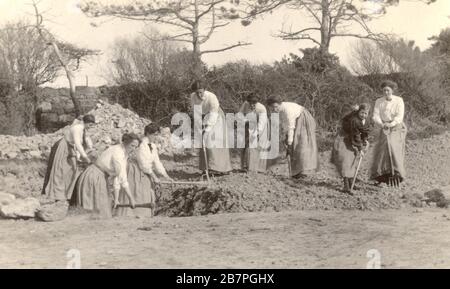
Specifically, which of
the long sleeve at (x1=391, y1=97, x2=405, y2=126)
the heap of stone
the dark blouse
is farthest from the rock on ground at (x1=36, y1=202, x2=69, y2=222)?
the heap of stone

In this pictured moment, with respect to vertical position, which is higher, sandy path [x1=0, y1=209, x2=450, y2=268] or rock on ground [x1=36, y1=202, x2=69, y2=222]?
rock on ground [x1=36, y1=202, x2=69, y2=222]

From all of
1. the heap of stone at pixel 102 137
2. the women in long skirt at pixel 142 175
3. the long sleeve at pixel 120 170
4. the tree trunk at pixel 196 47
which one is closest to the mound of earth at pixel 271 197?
the women in long skirt at pixel 142 175

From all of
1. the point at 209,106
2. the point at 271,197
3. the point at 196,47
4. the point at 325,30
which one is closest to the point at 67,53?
the point at 196,47

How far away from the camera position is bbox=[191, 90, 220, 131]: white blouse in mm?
11031

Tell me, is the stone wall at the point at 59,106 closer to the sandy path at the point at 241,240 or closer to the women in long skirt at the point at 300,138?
the women in long skirt at the point at 300,138

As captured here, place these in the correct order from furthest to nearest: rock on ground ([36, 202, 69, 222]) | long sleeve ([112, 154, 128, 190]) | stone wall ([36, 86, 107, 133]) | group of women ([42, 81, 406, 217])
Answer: stone wall ([36, 86, 107, 133]) < group of women ([42, 81, 406, 217]) < rock on ground ([36, 202, 69, 222]) < long sleeve ([112, 154, 128, 190])

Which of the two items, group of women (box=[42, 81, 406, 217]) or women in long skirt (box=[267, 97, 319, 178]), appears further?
women in long skirt (box=[267, 97, 319, 178])

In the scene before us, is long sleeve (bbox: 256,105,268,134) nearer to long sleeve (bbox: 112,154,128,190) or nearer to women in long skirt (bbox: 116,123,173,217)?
women in long skirt (bbox: 116,123,173,217)

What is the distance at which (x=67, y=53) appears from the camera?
2075 cm

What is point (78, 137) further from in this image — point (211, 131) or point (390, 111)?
point (390, 111)

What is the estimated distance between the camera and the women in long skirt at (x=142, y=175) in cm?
942

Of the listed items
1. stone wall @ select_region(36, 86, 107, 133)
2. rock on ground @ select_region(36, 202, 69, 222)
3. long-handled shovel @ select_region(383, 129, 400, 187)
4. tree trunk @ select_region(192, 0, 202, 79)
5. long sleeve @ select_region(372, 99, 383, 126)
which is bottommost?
rock on ground @ select_region(36, 202, 69, 222)

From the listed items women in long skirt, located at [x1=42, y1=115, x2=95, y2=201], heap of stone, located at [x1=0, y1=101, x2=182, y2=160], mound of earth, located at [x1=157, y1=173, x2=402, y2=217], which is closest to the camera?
mound of earth, located at [x1=157, y1=173, x2=402, y2=217]
